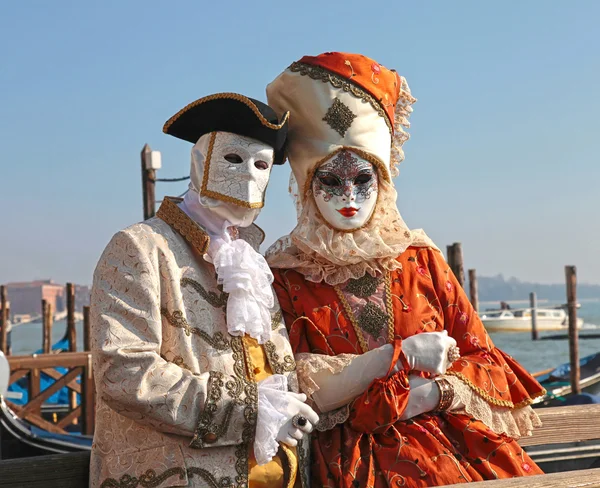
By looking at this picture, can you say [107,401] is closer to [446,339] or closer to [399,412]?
[399,412]

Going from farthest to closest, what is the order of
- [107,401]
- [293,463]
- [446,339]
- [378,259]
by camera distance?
[378,259] → [446,339] → [293,463] → [107,401]

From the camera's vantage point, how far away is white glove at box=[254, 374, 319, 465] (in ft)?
7.54

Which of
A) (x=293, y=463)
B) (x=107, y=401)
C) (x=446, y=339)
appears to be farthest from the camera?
(x=446, y=339)

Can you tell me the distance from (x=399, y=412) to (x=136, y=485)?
78 cm

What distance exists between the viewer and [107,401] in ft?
7.47

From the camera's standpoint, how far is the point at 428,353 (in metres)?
2.57

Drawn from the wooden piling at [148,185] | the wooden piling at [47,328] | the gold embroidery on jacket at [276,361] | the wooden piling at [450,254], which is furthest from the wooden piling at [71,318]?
the gold embroidery on jacket at [276,361]

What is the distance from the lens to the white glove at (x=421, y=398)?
258cm

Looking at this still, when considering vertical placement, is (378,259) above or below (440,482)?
above

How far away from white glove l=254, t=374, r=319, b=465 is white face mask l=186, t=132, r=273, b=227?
54 cm

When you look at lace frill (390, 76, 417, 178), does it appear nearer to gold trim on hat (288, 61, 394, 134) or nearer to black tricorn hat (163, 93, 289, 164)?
gold trim on hat (288, 61, 394, 134)

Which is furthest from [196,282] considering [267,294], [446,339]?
[446,339]

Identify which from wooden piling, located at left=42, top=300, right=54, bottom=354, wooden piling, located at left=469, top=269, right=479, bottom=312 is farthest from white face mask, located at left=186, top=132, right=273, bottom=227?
wooden piling, located at left=42, top=300, right=54, bottom=354

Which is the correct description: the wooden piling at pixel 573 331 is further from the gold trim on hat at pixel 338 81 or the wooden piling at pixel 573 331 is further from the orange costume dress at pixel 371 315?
the gold trim on hat at pixel 338 81
